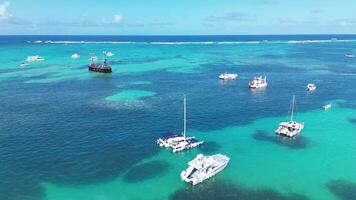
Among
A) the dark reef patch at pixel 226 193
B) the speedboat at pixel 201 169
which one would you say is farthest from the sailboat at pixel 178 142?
the dark reef patch at pixel 226 193

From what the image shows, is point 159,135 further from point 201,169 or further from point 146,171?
point 201,169

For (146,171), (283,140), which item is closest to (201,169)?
(146,171)

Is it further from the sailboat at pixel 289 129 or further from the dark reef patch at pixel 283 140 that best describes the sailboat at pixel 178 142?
the sailboat at pixel 289 129

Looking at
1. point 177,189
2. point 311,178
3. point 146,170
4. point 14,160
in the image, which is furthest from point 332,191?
point 14,160

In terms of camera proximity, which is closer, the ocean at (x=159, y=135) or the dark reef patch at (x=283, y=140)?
the ocean at (x=159, y=135)

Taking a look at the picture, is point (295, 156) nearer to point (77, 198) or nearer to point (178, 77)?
point (77, 198)

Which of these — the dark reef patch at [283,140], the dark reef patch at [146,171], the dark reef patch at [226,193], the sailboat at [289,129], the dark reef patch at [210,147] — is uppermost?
the sailboat at [289,129]
